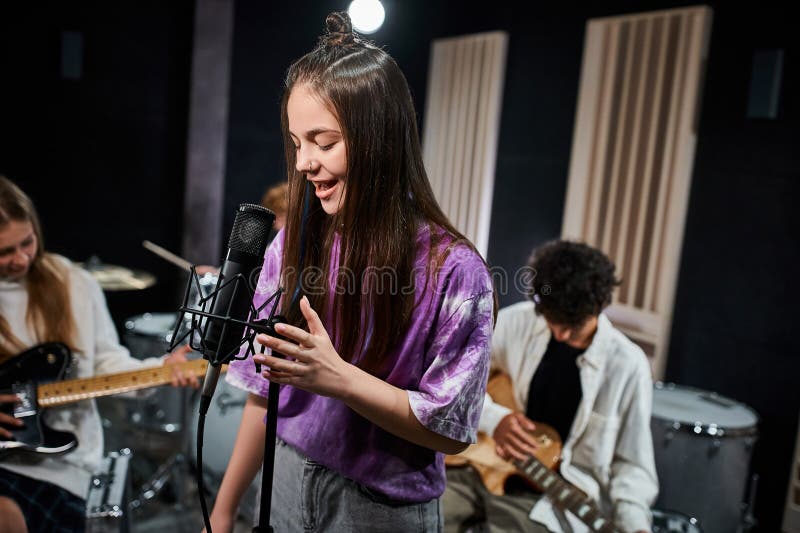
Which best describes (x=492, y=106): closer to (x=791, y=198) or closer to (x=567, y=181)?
(x=567, y=181)

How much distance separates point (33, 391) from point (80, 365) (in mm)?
217

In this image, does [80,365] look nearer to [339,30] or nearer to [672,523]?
[339,30]

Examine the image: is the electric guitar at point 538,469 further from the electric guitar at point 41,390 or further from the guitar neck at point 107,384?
the electric guitar at point 41,390

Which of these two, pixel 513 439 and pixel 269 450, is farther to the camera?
pixel 513 439

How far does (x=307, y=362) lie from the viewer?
921 mm

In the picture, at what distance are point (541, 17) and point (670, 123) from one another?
1468mm

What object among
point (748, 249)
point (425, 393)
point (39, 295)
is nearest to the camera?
point (425, 393)

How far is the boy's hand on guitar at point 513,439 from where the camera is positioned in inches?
92.4

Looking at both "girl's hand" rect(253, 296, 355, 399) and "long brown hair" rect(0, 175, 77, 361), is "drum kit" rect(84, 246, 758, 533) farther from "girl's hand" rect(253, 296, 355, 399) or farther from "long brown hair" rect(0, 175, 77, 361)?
"girl's hand" rect(253, 296, 355, 399)

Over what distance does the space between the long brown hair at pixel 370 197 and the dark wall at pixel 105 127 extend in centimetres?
435

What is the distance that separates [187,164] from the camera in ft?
17.0

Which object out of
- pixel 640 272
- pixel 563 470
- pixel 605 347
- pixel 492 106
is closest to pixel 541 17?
pixel 492 106

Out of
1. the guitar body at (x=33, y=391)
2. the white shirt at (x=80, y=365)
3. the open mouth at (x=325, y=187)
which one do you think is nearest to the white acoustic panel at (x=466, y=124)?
the white shirt at (x=80, y=365)

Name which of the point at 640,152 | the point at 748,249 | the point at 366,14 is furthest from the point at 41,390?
the point at 640,152
